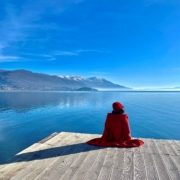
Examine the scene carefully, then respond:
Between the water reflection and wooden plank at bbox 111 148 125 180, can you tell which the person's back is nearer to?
wooden plank at bbox 111 148 125 180

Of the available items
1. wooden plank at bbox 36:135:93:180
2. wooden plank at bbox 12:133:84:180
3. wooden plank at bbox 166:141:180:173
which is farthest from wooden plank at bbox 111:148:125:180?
wooden plank at bbox 12:133:84:180

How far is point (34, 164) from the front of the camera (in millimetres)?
5781

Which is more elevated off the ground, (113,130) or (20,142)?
(113,130)

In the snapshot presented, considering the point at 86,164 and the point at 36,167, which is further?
the point at 86,164

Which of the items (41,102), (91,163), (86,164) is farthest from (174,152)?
(41,102)

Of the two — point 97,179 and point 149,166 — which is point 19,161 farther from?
point 149,166

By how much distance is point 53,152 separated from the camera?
6.86 meters

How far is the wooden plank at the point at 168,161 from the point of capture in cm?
520

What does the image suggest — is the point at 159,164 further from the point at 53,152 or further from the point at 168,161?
the point at 53,152

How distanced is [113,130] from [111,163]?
2115mm

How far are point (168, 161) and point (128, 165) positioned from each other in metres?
1.15

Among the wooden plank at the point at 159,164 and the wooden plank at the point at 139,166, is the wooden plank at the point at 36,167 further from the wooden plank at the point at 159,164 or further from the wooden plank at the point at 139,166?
the wooden plank at the point at 159,164

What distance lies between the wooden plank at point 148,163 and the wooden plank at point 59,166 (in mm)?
1840

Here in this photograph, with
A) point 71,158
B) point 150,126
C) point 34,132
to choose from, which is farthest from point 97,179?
point 150,126
